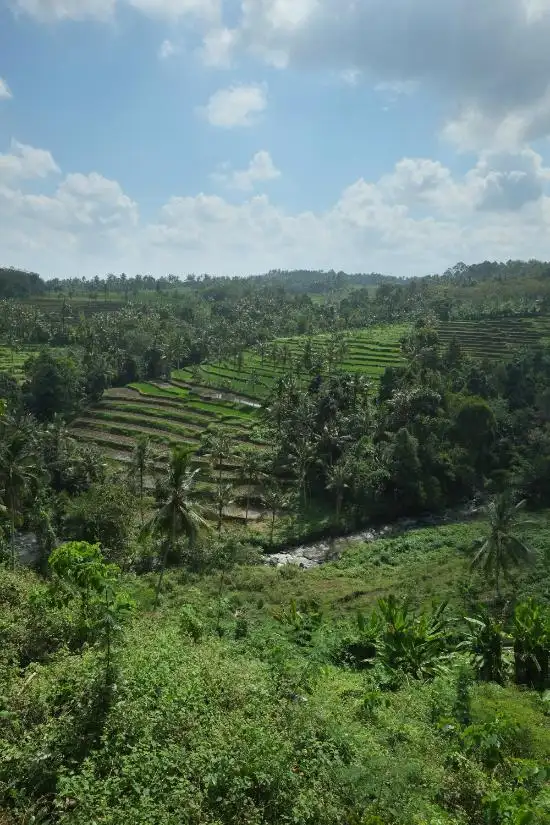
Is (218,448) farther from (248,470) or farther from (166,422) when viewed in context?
(166,422)

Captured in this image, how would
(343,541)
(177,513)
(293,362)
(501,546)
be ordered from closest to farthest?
(177,513) → (501,546) → (343,541) → (293,362)

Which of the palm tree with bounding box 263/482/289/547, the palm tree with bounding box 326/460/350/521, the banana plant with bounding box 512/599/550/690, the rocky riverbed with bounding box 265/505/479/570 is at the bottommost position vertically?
the rocky riverbed with bounding box 265/505/479/570

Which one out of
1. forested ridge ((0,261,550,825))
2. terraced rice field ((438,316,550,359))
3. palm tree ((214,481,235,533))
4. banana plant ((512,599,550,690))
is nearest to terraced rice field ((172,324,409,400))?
forested ridge ((0,261,550,825))

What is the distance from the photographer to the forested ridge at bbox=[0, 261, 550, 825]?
1174 centimetres

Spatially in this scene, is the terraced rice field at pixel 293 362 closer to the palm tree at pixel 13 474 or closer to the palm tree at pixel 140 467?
the palm tree at pixel 140 467

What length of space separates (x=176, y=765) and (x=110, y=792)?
4.07 ft

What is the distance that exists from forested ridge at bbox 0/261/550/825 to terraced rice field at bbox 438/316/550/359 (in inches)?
42.3

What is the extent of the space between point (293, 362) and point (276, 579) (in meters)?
64.0

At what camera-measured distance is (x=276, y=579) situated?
44875mm

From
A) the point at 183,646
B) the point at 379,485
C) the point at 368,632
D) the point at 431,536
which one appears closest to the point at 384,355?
the point at 379,485

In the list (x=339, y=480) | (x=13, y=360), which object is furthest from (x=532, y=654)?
(x=13, y=360)

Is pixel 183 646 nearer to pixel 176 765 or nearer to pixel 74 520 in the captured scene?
pixel 176 765

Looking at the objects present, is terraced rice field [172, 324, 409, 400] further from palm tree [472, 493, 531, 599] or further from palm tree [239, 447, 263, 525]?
palm tree [472, 493, 531, 599]

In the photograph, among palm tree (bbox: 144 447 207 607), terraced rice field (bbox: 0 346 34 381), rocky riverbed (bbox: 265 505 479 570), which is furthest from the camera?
terraced rice field (bbox: 0 346 34 381)
